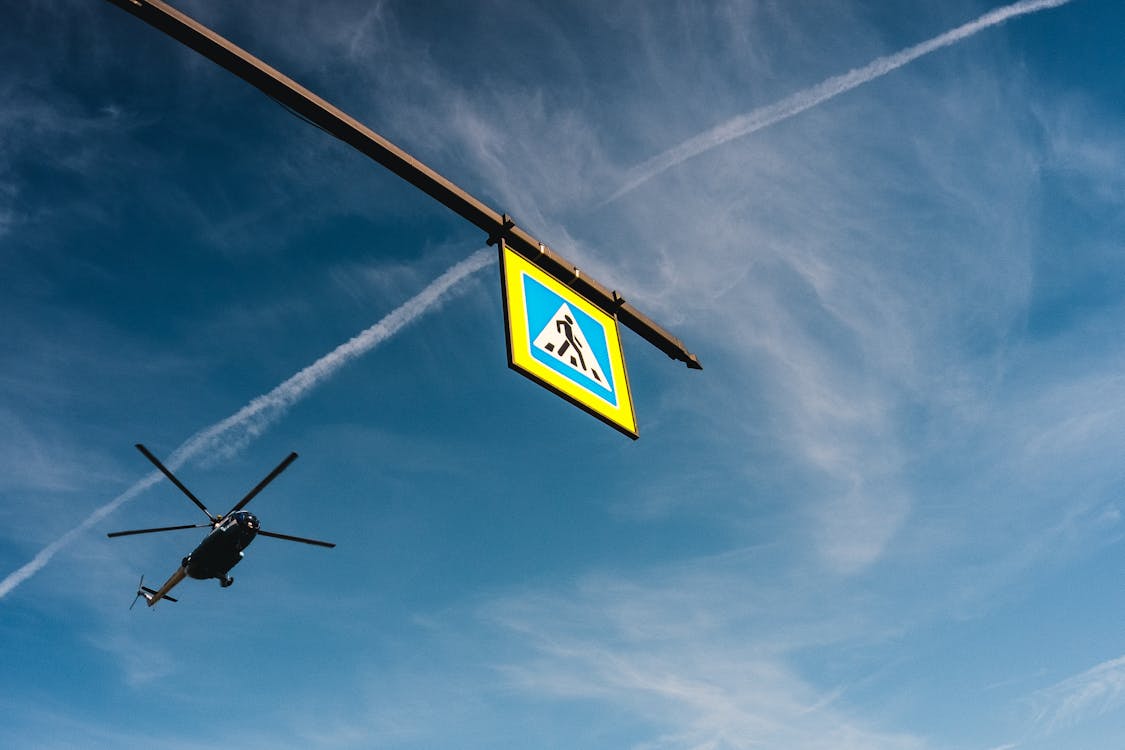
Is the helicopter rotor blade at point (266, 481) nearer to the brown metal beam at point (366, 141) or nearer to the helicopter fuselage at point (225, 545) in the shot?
the helicopter fuselage at point (225, 545)

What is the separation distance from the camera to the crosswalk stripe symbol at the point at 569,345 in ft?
12.9

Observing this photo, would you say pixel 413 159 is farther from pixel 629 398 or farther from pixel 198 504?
pixel 198 504

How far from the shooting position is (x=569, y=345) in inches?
162

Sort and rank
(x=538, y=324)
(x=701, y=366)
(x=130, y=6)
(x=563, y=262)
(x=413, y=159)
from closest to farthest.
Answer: (x=130, y=6), (x=413, y=159), (x=538, y=324), (x=563, y=262), (x=701, y=366)

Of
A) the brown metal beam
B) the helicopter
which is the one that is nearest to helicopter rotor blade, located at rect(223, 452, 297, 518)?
the helicopter

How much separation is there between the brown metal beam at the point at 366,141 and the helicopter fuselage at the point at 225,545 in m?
16.9

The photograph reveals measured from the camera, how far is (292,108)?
3275 millimetres

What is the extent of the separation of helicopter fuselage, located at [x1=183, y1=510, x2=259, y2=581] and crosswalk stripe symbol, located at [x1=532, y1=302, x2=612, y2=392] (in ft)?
56.3

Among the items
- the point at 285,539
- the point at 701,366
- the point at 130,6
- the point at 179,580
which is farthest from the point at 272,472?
the point at 130,6

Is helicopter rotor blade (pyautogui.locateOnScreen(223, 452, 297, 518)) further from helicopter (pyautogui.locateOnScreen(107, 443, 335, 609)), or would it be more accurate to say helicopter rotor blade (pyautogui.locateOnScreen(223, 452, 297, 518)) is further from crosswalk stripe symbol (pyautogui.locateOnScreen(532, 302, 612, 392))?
crosswalk stripe symbol (pyautogui.locateOnScreen(532, 302, 612, 392))

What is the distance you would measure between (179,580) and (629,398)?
71.4 feet

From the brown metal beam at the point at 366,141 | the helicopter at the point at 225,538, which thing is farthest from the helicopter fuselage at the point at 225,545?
the brown metal beam at the point at 366,141

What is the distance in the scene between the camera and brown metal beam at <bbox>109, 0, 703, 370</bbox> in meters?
2.93

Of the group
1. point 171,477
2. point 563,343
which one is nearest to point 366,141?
point 563,343
